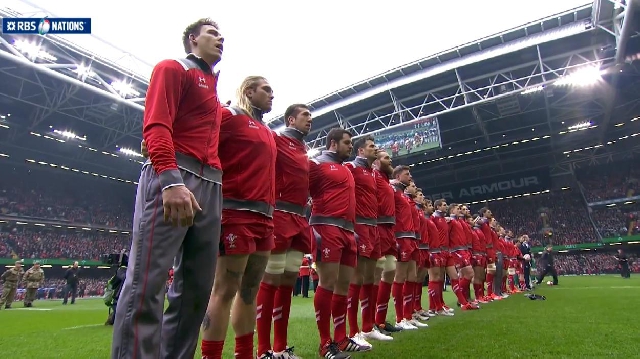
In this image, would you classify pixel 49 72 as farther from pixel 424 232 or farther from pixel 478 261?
pixel 478 261

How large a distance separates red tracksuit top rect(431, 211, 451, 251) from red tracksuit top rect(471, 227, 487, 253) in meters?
1.36

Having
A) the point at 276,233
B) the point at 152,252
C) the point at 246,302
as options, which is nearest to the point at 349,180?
the point at 276,233

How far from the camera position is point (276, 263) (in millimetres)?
3186

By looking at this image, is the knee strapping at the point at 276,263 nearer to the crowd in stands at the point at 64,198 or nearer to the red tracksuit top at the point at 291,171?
the red tracksuit top at the point at 291,171

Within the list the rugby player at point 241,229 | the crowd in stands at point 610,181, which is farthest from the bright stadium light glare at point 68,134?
the crowd in stands at point 610,181

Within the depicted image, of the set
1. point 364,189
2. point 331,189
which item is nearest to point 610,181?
point 364,189

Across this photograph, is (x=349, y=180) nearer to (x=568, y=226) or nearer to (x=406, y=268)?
(x=406, y=268)

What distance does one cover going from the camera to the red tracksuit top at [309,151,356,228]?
3.88 m

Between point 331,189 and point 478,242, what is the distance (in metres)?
6.10

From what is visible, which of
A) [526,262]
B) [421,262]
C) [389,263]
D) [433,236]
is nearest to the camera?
[389,263]

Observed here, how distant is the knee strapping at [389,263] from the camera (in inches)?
205

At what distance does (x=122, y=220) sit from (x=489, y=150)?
93.1 ft

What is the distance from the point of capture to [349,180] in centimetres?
409

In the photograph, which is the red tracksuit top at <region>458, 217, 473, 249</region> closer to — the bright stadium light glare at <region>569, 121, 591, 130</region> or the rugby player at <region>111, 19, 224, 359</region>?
the rugby player at <region>111, 19, 224, 359</region>
